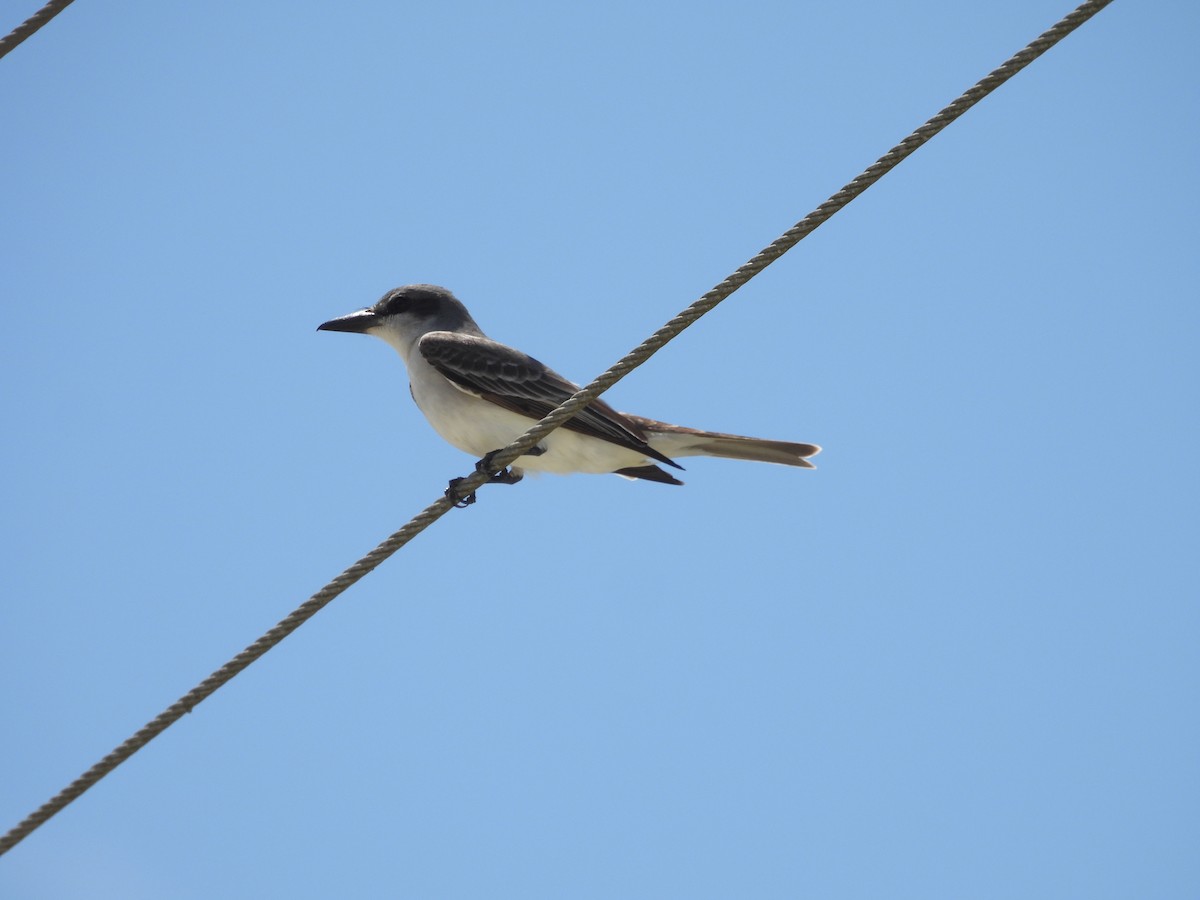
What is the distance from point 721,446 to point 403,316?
86.1 inches

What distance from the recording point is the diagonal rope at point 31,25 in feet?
14.9

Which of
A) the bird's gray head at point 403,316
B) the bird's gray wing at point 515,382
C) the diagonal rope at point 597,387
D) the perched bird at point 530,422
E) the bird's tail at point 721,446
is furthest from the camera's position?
the bird's gray head at point 403,316

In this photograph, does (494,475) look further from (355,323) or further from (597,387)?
(355,323)

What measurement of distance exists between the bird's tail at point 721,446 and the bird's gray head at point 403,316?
4.94 ft

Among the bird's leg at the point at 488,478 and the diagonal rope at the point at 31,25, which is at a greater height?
the bird's leg at the point at 488,478

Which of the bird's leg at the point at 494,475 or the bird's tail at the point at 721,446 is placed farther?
the bird's tail at the point at 721,446

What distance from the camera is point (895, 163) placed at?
4.06 metres

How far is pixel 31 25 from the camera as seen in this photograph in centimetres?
454

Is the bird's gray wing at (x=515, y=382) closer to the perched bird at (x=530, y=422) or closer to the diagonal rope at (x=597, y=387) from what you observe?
the perched bird at (x=530, y=422)

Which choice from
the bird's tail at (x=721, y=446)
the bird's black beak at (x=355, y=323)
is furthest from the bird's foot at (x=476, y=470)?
the bird's black beak at (x=355, y=323)

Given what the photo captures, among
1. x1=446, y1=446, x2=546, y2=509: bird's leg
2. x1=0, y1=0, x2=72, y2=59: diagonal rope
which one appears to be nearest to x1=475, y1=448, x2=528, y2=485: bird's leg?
x1=446, y1=446, x2=546, y2=509: bird's leg

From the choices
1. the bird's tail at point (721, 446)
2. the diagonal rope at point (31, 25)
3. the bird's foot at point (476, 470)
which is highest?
the bird's tail at point (721, 446)

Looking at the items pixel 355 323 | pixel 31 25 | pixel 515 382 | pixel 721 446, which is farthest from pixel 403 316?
pixel 31 25

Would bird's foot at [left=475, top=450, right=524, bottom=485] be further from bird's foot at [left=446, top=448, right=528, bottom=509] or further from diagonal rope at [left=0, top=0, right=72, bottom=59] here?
diagonal rope at [left=0, top=0, right=72, bottom=59]
